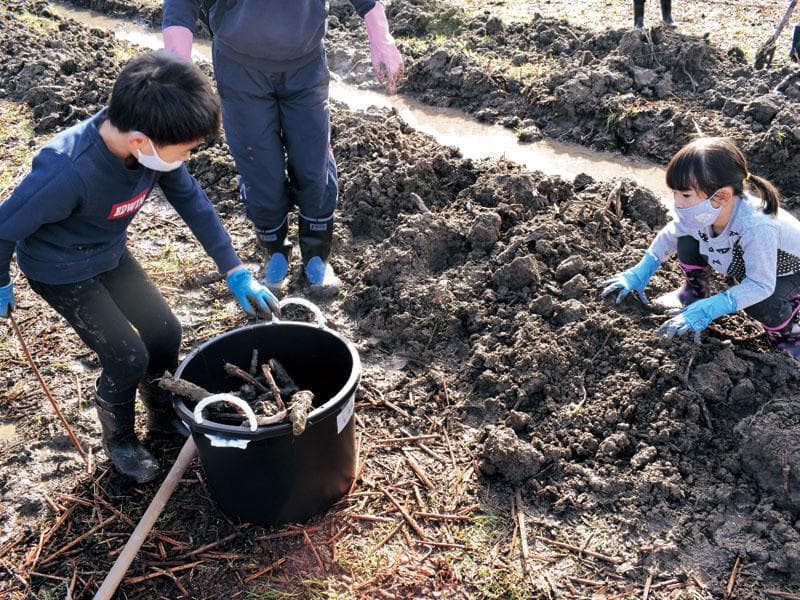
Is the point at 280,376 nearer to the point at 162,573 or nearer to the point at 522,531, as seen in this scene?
the point at 162,573

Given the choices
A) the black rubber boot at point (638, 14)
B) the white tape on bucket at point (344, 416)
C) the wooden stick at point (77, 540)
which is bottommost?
the wooden stick at point (77, 540)

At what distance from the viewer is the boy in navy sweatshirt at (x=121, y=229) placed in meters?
2.17

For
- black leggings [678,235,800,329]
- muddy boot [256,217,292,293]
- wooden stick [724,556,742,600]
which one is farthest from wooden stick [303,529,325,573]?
black leggings [678,235,800,329]

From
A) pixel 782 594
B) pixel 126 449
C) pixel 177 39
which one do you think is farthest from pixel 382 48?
pixel 782 594

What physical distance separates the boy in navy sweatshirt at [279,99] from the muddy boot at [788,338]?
2.11 metres

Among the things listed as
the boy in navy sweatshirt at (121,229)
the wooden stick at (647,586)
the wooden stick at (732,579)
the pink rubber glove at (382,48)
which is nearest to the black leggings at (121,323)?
the boy in navy sweatshirt at (121,229)

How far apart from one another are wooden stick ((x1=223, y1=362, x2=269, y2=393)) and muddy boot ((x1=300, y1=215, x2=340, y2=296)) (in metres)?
1.23

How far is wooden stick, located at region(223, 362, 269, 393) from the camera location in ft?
8.53

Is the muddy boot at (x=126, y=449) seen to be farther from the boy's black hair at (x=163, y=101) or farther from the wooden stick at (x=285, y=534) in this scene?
the boy's black hair at (x=163, y=101)

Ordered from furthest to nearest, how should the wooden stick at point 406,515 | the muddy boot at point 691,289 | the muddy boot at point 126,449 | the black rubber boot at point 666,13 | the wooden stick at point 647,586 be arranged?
1. the black rubber boot at point 666,13
2. the muddy boot at point 691,289
3. the muddy boot at point 126,449
4. the wooden stick at point 406,515
5. the wooden stick at point 647,586

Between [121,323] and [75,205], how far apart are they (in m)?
0.49

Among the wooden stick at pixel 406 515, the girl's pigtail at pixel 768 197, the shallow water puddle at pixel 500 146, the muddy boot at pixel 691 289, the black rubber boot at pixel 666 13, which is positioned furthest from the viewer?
the black rubber boot at pixel 666 13

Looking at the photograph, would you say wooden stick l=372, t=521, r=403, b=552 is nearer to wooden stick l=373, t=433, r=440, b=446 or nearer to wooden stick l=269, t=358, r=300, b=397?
wooden stick l=373, t=433, r=440, b=446

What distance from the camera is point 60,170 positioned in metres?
2.25
